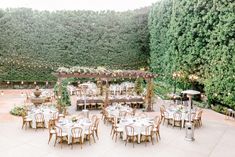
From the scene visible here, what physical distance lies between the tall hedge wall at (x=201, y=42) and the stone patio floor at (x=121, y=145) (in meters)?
3.78

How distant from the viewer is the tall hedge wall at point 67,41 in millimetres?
26344

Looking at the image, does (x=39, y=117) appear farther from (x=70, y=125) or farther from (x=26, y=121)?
(x=70, y=125)

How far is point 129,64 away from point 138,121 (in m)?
16.3

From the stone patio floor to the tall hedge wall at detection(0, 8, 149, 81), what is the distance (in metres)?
11.9

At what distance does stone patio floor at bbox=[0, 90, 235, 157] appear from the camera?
37.7 ft

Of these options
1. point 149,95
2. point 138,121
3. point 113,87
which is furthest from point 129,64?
point 138,121

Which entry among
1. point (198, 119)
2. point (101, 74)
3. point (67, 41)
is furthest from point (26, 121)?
point (67, 41)

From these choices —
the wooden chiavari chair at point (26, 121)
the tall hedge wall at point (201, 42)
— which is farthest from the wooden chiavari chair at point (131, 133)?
the tall hedge wall at point (201, 42)

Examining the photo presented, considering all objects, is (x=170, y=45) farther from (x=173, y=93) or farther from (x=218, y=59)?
(x=218, y=59)

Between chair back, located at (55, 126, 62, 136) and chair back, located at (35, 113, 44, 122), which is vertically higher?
chair back, located at (35, 113, 44, 122)

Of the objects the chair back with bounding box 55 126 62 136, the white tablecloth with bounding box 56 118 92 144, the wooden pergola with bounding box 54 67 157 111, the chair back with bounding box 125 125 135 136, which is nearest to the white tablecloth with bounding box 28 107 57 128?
the white tablecloth with bounding box 56 118 92 144

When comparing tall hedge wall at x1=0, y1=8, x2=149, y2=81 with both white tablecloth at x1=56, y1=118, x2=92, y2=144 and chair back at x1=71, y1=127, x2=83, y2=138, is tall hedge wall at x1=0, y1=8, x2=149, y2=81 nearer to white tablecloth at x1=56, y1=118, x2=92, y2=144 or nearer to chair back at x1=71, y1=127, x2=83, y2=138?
white tablecloth at x1=56, y1=118, x2=92, y2=144

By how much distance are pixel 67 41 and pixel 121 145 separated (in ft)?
55.5

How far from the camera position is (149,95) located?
64.5ft
